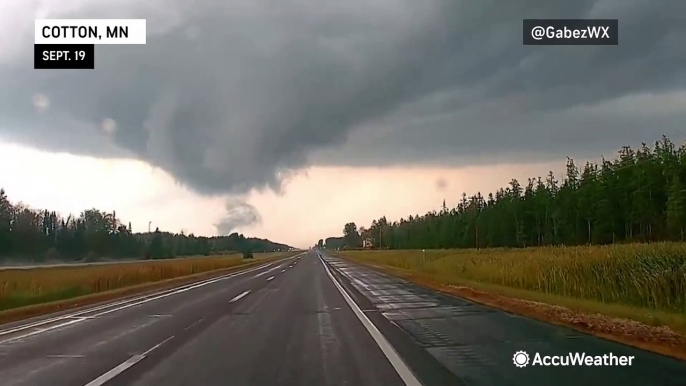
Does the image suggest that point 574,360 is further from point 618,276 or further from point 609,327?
point 618,276

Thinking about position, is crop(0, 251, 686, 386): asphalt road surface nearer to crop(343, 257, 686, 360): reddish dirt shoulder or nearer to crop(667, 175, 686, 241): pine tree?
crop(343, 257, 686, 360): reddish dirt shoulder

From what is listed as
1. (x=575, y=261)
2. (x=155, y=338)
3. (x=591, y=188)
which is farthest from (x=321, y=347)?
(x=591, y=188)

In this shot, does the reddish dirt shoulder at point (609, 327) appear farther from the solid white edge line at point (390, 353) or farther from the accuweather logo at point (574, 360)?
the solid white edge line at point (390, 353)

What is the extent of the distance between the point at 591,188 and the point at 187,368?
9733cm

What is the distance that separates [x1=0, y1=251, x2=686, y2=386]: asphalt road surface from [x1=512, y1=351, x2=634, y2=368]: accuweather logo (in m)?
0.13

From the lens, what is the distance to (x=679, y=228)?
74.0 m

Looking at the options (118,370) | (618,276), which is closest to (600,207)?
(618,276)

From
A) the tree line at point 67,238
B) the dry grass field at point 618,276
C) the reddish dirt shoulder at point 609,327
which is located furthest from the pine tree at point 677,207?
the tree line at point 67,238

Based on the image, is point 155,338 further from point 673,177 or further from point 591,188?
point 591,188

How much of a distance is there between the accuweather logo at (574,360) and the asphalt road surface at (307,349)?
13 cm

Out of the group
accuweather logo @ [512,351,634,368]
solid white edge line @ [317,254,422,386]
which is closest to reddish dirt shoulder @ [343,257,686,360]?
accuweather logo @ [512,351,634,368]

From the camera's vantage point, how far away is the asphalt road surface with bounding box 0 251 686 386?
8.09 m

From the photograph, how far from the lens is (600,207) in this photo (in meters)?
90.1

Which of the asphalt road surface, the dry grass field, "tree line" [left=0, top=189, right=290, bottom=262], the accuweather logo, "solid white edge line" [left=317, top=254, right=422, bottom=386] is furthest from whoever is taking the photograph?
"tree line" [left=0, top=189, right=290, bottom=262]
